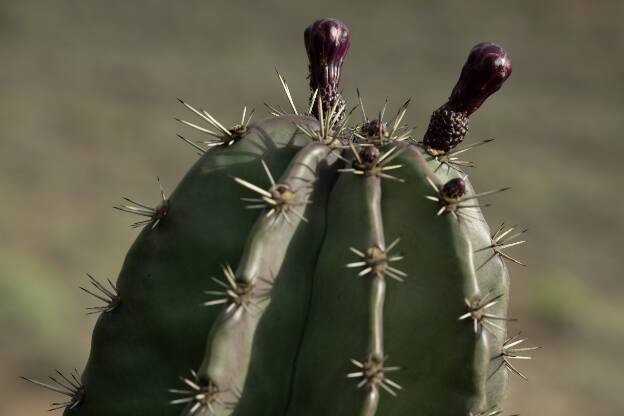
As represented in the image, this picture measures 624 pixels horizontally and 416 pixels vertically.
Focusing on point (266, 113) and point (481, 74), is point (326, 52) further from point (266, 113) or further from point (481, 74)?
point (266, 113)

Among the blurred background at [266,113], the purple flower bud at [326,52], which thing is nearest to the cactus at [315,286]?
the purple flower bud at [326,52]

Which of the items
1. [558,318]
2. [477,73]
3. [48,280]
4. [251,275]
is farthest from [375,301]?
[558,318]

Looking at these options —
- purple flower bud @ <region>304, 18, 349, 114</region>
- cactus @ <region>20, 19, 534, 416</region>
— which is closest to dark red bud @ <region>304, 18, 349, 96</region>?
purple flower bud @ <region>304, 18, 349, 114</region>

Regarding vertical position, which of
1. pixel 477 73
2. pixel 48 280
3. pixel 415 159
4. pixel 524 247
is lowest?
pixel 415 159

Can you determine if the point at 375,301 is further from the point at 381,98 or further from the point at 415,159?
the point at 381,98

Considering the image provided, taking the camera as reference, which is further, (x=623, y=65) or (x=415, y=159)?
(x=623, y=65)
